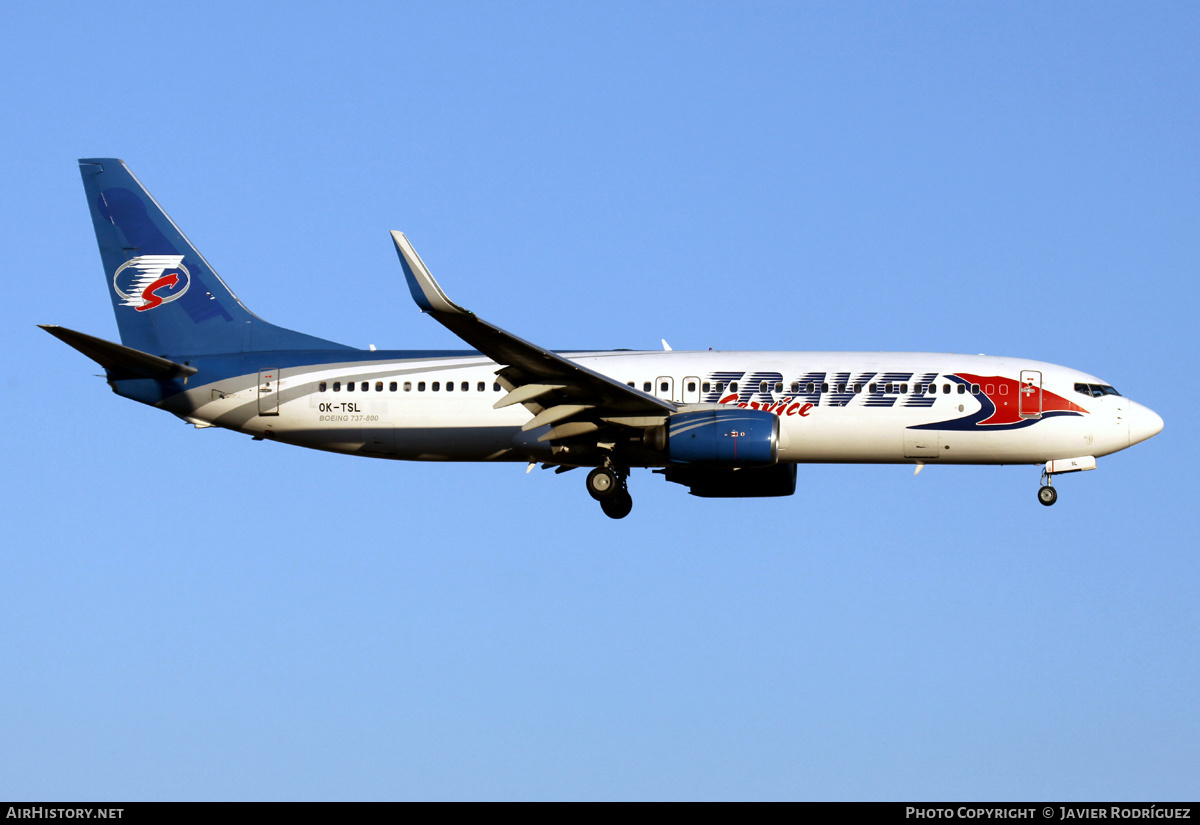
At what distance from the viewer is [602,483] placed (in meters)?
34.8

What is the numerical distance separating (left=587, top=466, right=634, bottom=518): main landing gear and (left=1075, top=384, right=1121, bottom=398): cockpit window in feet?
37.8

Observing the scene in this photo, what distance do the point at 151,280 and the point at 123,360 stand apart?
3.65m

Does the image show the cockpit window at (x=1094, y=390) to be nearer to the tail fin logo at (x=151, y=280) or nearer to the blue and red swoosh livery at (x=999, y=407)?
the blue and red swoosh livery at (x=999, y=407)

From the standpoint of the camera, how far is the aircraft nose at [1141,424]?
113 ft

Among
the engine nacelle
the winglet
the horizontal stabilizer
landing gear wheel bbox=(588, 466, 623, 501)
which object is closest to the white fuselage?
the horizontal stabilizer

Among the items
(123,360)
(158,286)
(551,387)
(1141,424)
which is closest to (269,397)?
(123,360)

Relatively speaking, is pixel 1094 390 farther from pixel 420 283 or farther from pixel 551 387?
pixel 420 283

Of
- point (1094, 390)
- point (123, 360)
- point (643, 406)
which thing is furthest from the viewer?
point (123, 360)

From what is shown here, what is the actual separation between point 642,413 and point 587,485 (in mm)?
2802

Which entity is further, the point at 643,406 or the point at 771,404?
the point at 771,404
